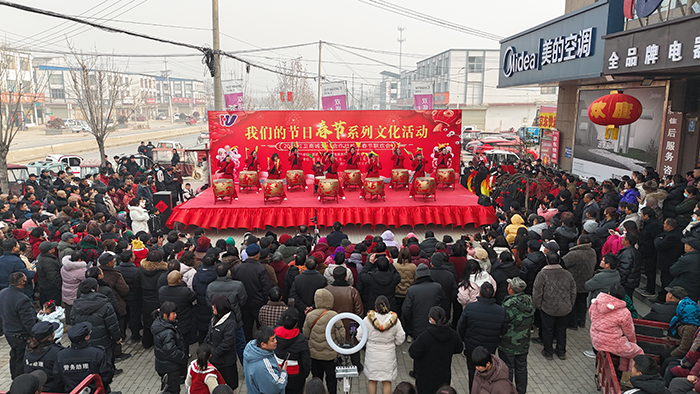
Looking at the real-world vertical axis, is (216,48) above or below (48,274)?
above

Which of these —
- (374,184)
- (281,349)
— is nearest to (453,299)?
(281,349)

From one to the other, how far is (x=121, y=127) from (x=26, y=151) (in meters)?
29.2

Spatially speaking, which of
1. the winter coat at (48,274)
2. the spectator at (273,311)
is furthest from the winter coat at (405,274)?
the winter coat at (48,274)

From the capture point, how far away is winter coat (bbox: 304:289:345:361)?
4266 millimetres

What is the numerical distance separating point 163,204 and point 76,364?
24.5ft

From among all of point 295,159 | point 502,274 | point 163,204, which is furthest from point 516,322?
point 295,159

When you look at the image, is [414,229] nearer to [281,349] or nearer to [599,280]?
[599,280]

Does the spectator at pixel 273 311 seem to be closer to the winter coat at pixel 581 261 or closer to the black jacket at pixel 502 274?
the black jacket at pixel 502 274

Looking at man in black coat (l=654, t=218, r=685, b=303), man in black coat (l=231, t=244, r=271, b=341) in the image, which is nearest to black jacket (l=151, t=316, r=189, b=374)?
man in black coat (l=231, t=244, r=271, b=341)

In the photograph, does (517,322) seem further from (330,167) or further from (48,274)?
(330,167)

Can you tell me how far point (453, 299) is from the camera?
5352mm

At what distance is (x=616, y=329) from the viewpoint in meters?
4.38

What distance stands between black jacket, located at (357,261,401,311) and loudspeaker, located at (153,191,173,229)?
7181mm

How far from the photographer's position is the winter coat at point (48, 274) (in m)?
5.85
